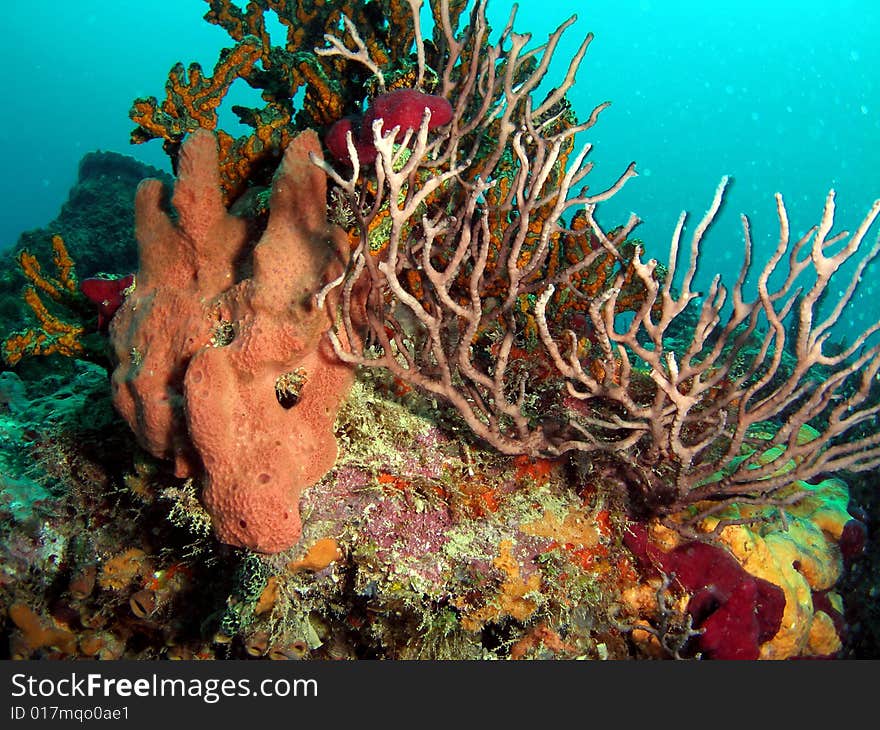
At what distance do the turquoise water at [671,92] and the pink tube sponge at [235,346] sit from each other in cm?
8248

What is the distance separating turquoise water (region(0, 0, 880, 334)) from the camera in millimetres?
88062

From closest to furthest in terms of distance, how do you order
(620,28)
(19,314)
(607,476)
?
(607,476) < (19,314) < (620,28)

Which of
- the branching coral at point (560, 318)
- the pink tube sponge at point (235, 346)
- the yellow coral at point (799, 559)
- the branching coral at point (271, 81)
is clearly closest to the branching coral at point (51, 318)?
the pink tube sponge at point (235, 346)

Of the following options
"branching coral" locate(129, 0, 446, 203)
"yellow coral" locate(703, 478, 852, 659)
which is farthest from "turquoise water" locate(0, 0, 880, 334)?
"yellow coral" locate(703, 478, 852, 659)

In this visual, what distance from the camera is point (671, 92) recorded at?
11669cm

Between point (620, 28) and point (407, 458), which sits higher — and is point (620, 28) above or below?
above

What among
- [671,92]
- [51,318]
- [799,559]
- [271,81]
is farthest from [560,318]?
[671,92]

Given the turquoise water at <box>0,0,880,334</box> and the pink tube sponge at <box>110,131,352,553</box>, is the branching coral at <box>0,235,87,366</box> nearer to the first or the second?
the pink tube sponge at <box>110,131,352,553</box>

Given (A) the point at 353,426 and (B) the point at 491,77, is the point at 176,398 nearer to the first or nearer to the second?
(A) the point at 353,426

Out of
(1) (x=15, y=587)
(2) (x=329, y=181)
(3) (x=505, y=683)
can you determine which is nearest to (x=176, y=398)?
(2) (x=329, y=181)

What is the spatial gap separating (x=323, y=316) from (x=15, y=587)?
2586mm

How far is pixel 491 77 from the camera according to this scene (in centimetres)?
300

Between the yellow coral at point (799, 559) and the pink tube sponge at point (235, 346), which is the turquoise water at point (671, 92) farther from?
the pink tube sponge at point (235, 346)

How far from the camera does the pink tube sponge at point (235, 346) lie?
2182mm
